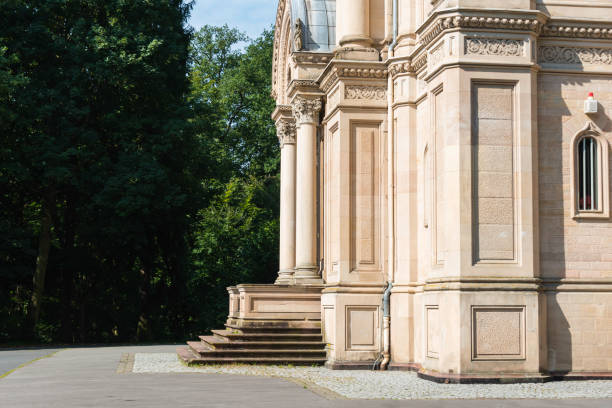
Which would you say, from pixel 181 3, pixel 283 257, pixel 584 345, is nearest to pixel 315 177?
pixel 283 257

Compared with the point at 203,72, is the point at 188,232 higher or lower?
lower

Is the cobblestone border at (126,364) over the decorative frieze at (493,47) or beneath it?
beneath

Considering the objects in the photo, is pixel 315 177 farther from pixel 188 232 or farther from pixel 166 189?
pixel 188 232

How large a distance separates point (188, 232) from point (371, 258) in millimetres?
20795

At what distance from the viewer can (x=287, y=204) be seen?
2980 cm

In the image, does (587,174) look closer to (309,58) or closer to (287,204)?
(309,58)

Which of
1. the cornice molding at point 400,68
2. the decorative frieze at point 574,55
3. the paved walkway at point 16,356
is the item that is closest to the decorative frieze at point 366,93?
the cornice molding at point 400,68

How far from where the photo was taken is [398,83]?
2150cm

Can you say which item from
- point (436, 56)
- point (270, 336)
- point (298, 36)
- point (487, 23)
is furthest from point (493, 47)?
point (298, 36)

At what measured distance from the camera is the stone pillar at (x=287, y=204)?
29.4 metres

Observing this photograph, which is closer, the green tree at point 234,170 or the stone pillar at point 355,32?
the stone pillar at point 355,32

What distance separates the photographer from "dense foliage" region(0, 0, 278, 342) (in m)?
33.8

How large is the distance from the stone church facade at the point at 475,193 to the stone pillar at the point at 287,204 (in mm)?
6872

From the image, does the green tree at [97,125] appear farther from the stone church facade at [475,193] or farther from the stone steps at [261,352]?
the stone church facade at [475,193]
